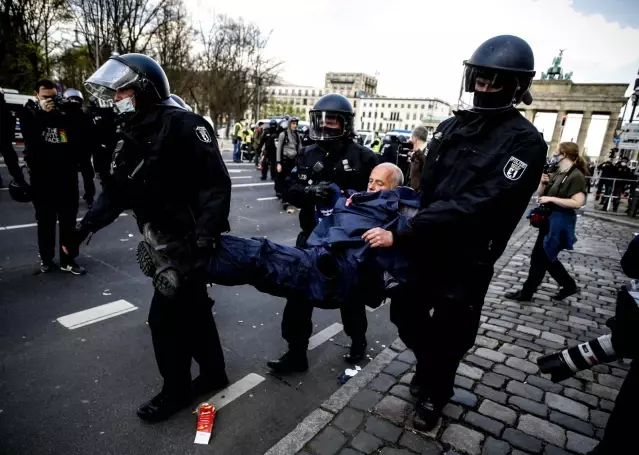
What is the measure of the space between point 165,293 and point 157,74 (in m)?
1.30

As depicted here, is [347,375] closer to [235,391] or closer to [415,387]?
[415,387]

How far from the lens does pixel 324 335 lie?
374 cm

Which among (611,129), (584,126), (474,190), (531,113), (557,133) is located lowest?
(474,190)

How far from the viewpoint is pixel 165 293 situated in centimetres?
204

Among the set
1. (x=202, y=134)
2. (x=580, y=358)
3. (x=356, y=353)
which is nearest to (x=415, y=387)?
(x=356, y=353)

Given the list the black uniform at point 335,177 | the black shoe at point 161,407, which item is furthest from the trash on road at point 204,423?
the black uniform at point 335,177

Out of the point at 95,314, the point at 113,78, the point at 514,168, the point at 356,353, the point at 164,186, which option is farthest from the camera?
the point at 95,314

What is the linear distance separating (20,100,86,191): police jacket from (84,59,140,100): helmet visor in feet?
9.01

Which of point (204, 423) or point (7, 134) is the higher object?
point (7, 134)

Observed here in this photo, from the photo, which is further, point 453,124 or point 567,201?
point 567,201

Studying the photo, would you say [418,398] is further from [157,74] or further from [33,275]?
[33,275]

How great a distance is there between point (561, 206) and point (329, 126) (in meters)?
2.98

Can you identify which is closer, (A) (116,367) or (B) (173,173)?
(B) (173,173)

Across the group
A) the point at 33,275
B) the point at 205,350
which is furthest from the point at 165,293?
the point at 33,275
